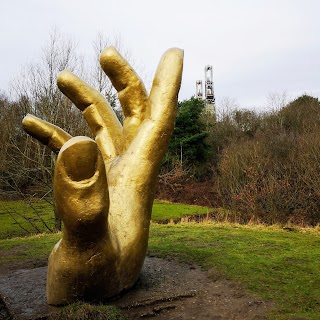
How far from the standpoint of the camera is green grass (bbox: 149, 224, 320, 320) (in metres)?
5.12

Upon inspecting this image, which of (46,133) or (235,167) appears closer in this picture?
(46,133)

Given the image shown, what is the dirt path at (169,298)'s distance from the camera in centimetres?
469

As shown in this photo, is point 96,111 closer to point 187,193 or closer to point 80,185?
point 80,185

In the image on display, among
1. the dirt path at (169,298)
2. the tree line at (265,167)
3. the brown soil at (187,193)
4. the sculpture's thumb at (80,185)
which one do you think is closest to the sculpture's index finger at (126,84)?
the sculpture's thumb at (80,185)

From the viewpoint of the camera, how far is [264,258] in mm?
7215

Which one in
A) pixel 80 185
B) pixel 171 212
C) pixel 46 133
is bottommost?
pixel 171 212

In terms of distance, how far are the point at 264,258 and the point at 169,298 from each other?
2.73m

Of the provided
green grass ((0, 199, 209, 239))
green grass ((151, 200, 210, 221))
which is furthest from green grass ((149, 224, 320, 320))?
green grass ((151, 200, 210, 221))

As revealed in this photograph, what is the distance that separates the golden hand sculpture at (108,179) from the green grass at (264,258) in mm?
1862

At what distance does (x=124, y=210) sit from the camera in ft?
16.8

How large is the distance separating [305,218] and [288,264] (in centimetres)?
1011

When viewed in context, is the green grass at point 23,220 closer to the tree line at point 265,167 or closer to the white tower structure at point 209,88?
the tree line at point 265,167

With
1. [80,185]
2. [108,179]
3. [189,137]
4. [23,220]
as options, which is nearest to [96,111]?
[108,179]

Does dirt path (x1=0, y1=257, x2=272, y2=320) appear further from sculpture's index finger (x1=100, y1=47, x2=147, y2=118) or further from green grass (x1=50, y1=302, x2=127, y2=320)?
sculpture's index finger (x1=100, y1=47, x2=147, y2=118)
